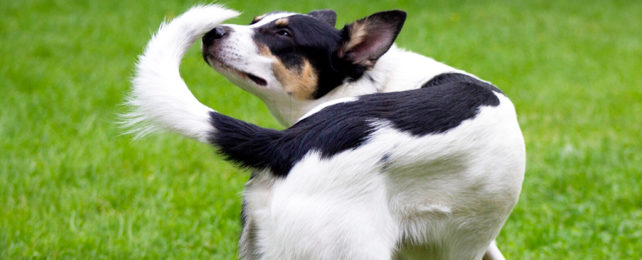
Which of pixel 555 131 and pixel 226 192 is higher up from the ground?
pixel 226 192

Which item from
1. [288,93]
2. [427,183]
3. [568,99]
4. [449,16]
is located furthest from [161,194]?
[449,16]

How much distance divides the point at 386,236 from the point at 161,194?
2.61 metres

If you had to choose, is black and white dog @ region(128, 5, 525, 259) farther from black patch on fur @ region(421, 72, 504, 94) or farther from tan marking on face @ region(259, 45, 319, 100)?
tan marking on face @ region(259, 45, 319, 100)

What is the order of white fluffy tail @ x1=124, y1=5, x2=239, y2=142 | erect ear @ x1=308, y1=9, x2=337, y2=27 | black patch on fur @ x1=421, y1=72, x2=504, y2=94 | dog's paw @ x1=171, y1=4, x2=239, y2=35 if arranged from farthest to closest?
1. erect ear @ x1=308, y1=9, x2=337, y2=27
2. black patch on fur @ x1=421, y1=72, x2=504, y2=94
3. dog's paw @ x1=171, y1=4, x2=239, y2=35
4. white fluffy tail @ x1=124, y1=5, x2=239, y2=142

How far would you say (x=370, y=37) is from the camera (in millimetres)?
3164

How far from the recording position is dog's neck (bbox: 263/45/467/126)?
313cm

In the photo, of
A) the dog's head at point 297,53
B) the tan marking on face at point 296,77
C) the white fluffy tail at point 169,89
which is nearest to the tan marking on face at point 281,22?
the dog's head at point 297,53

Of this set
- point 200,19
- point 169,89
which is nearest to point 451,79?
point 200,19

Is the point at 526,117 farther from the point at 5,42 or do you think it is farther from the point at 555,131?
the point at 5,42

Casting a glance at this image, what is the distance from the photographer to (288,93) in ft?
10.3

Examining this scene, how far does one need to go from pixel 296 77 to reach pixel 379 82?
347mm

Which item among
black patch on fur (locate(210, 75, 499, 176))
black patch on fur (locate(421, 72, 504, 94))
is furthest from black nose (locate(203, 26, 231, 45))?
black patch on fur (locate(421, 72, 504, 94))

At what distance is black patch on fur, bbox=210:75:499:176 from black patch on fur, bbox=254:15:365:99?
23.1 inches

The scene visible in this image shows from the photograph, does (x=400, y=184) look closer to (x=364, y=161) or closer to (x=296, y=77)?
(x=364, y=161)
